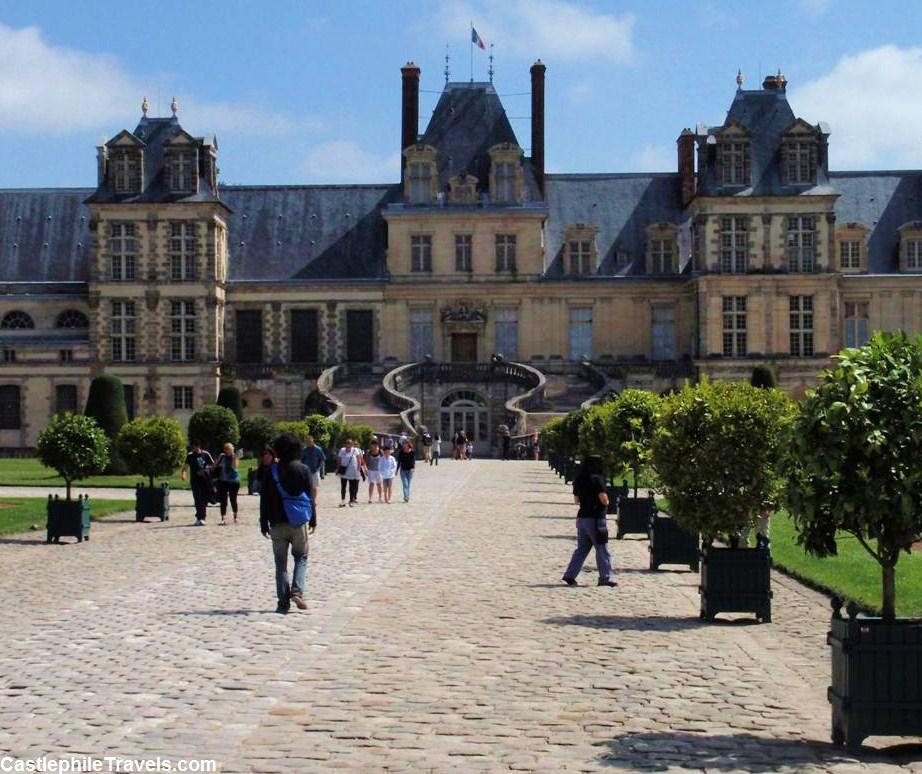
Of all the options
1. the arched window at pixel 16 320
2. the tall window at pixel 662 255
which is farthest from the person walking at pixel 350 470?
the arched window at pixel 16 320

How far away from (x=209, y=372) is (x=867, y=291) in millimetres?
28756

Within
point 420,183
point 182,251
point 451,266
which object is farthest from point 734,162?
point 182,251

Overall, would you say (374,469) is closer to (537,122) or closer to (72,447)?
(72,447)

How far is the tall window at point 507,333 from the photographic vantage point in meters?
68.8

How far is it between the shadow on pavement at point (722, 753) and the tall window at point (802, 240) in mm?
57609

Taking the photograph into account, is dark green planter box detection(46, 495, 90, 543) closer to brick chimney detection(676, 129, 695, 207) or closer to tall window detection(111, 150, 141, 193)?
tall window detection(111, 150, 141, 193)

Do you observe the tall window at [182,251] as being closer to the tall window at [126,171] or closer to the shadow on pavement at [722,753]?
the tall window at [126,171]

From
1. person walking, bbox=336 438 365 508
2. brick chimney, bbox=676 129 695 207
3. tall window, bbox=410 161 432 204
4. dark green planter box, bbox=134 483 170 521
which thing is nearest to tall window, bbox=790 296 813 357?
brick chimney, bbox=676 129 695 207

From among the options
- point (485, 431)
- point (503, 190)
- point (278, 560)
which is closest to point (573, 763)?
point (278, 560)

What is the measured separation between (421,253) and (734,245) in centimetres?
1370

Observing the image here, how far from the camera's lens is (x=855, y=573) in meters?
18.4

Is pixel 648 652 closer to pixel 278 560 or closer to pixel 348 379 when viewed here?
pixel 278 560

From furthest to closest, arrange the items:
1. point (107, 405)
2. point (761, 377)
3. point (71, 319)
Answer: point (71, 319) → point (761, 377) → point (107, 405)

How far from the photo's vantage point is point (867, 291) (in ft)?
221
